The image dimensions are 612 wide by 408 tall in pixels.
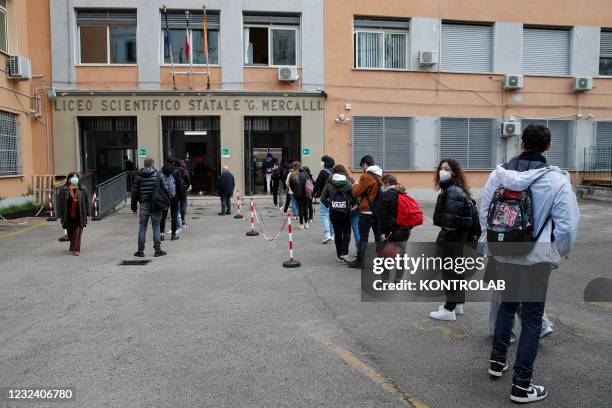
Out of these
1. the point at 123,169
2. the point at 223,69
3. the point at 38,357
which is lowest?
the point at 38,357

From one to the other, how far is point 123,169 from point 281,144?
6.32 metres

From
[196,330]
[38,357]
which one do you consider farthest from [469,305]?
[38,357]

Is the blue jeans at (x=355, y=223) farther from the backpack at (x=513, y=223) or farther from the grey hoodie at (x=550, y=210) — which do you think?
the grey hoodie at (x=550, y=210)

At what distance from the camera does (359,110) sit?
68.8ft

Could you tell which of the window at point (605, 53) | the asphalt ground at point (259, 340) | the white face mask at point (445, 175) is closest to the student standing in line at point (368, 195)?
the asphalt ground at point (259, 340)

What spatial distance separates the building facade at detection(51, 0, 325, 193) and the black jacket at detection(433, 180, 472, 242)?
49.5 ft

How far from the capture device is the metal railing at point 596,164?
22.7 meters

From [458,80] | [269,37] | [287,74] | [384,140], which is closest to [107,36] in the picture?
[269,37]

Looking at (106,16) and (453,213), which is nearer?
(453,213)

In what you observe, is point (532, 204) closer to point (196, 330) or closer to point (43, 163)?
point (196, 330)

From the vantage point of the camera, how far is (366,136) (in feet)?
69.4

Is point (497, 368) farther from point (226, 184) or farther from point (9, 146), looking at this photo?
point (9, 146)

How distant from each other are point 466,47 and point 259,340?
19340mm

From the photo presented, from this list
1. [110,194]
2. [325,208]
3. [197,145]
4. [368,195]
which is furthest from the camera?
[197,145]
